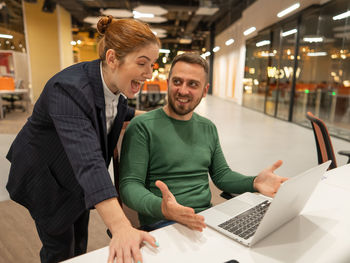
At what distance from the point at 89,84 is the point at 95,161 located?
0.32 metres

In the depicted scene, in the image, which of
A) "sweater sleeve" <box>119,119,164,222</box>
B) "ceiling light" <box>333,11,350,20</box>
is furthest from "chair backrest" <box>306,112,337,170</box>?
"ceiling light" <box>333,11,350,20</box>

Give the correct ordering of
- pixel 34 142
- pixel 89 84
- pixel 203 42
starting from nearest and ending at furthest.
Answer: pixel 89 84
pixel 34 142
pixel 203 42

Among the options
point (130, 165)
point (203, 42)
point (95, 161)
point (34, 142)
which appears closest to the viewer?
point (95, 161)

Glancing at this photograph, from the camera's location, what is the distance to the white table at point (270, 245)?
779 mm

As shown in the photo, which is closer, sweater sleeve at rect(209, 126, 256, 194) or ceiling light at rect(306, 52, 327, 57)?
sweater sleeve at rect(209, 126, 256, 194)

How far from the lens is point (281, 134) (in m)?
6.25

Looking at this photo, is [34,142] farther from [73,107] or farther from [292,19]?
[292,19]

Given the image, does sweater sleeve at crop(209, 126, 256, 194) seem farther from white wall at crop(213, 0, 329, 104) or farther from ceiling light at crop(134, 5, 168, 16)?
ceiling light at crop(134, 5, 168, 16)

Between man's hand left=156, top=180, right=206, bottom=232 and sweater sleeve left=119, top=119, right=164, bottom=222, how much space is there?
0.15 metres

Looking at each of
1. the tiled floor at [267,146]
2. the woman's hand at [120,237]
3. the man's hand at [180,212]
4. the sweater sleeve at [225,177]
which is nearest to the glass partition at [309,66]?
the tiled floor at [267,146]

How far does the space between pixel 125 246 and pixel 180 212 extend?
20 centimetres

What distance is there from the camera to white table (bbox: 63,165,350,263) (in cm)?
78

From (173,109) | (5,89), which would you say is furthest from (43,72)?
(173,109)

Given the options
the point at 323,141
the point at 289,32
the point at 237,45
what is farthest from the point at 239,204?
the point at 237,45
